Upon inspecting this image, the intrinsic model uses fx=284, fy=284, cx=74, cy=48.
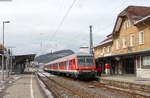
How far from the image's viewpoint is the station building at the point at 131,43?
→ 27.0 metres

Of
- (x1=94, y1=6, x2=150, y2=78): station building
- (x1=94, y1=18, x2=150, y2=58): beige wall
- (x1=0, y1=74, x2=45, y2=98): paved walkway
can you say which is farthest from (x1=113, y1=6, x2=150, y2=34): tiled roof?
(x1=0, y1=74, x2=45, y2=98): paved walkway

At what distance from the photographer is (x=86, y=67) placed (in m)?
26.7

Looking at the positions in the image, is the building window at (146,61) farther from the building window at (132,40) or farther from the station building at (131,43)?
the building window at (132,40)

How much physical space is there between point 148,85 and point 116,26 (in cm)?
2152

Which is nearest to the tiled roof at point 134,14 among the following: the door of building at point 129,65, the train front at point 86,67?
the door of building at point 129,65

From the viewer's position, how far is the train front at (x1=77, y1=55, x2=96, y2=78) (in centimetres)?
2624

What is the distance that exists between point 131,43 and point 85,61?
8.93 m

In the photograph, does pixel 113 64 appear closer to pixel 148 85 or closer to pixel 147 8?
pixel 147 8

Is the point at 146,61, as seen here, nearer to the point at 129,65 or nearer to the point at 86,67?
the point at 86,67

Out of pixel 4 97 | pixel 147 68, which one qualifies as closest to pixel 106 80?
pixel 147 68

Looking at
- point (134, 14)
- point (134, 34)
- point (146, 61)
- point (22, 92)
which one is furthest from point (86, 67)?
point (22, 92)

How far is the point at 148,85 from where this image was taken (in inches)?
655

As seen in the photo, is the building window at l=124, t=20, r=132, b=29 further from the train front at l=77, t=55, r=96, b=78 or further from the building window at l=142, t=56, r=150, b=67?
the train front at l=77, t=55, r=96, b=78

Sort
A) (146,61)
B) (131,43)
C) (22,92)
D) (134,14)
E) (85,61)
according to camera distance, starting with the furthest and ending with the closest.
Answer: (131,43)
(134,14)
(85,61)
(146,61)
(22,92)
